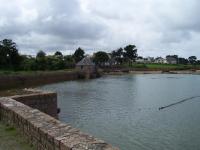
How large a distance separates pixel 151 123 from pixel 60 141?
15424mm

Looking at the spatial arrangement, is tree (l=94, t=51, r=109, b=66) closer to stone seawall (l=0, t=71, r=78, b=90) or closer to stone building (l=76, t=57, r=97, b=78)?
stone building (l=76, t=57, r=97, b=78)

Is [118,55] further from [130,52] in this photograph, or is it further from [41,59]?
[41,59]

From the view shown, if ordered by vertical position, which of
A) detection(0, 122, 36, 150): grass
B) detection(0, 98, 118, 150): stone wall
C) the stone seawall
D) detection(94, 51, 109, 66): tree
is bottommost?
the stone seawall

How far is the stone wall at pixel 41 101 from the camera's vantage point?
1524cm

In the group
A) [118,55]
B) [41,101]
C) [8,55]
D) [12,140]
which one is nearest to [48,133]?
[12,140]

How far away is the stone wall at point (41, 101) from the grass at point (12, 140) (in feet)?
15.8

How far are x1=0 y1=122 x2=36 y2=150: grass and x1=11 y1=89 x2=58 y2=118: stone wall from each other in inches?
190

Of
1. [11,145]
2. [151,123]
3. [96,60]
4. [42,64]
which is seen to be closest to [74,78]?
[42,64]

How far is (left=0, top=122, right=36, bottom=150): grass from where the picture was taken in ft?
27.4

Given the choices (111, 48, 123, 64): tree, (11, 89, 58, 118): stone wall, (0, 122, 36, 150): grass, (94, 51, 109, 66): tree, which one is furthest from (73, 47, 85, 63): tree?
(0, 122, 36, 150): grass

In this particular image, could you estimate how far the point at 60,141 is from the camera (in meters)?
6.19

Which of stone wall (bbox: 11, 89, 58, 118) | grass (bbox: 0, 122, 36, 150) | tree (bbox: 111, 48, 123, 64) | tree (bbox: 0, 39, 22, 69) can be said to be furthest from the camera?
tree (bbox: 111, 48, 123, 64)

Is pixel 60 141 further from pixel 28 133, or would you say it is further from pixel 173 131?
pixel 173 131

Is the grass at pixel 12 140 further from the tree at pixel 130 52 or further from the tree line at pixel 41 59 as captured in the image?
the tree at pixel 130 52
